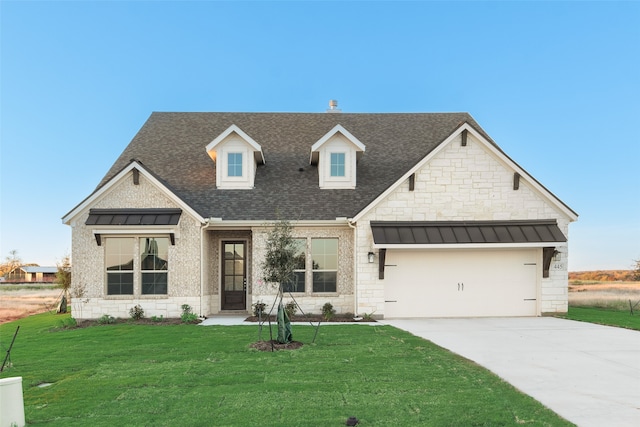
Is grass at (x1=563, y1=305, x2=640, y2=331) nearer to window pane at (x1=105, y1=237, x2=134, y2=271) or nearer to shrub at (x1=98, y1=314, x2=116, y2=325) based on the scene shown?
window pane at (x1=105, y1=237, x2=134, y2=271)

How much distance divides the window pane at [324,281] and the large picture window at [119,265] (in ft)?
21.5

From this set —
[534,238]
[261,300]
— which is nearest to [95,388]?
[261,300]

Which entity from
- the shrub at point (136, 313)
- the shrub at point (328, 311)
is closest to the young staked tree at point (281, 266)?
the shrub at point (328, 311)

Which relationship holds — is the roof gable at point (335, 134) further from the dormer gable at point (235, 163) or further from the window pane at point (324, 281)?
the window pane at point (324, 281)

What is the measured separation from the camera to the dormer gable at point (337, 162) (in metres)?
16.9

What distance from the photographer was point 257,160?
17703 millimetres

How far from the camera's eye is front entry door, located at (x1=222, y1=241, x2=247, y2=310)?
54.0 ft

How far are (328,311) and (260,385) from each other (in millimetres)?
8010

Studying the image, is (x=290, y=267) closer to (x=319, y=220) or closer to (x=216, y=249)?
(x=319, y=220)

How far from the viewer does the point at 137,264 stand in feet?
48.8

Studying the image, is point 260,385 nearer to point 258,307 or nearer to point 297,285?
point 258,307

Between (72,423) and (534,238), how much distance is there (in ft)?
46.0

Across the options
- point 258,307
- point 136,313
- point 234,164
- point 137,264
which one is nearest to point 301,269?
point 258,307

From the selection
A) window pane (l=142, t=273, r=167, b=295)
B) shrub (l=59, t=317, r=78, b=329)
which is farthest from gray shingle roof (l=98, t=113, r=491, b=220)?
shrub (l=59, t=317, r=78, b=329)
